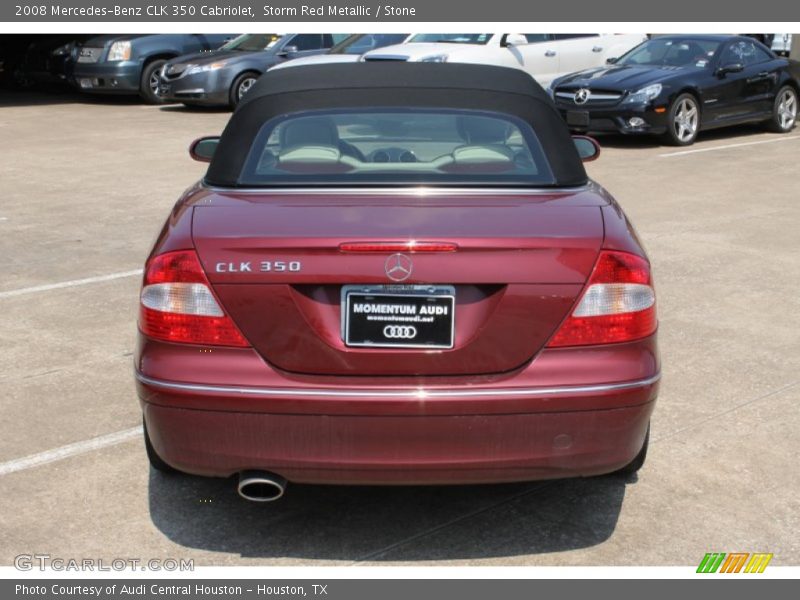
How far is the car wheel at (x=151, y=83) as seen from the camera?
21750 millimetres

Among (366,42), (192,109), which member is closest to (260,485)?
(366,42)

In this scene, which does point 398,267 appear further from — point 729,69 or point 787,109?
point 787,109

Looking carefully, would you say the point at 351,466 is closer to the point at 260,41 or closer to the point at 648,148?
the point at 648,148

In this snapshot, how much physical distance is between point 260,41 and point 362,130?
16.6 meters

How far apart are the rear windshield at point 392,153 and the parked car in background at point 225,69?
1519cm

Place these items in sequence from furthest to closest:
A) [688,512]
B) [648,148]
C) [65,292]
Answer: [648,148] → [65,292] → [688,512]

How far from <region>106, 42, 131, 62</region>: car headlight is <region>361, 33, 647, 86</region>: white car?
500cm

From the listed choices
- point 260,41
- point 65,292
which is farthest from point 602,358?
point 260,41

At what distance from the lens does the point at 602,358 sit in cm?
398

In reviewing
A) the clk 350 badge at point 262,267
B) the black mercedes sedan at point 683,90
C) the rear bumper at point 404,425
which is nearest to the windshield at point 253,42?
the black mercedes sedan at point 683,90

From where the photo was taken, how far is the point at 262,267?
393 centimetres

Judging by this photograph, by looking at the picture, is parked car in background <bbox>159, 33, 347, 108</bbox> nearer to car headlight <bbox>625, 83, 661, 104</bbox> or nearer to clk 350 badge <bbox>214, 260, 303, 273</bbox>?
car headlight <bbox>625, 83, 661, 104</bbox>

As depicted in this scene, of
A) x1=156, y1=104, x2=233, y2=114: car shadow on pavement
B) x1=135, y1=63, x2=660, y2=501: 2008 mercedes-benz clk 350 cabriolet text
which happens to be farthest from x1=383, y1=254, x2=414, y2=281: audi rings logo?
x1=156, y1=104, x2=233, y2=114: car shadow on pavement

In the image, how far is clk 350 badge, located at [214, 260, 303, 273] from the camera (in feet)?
12.8
